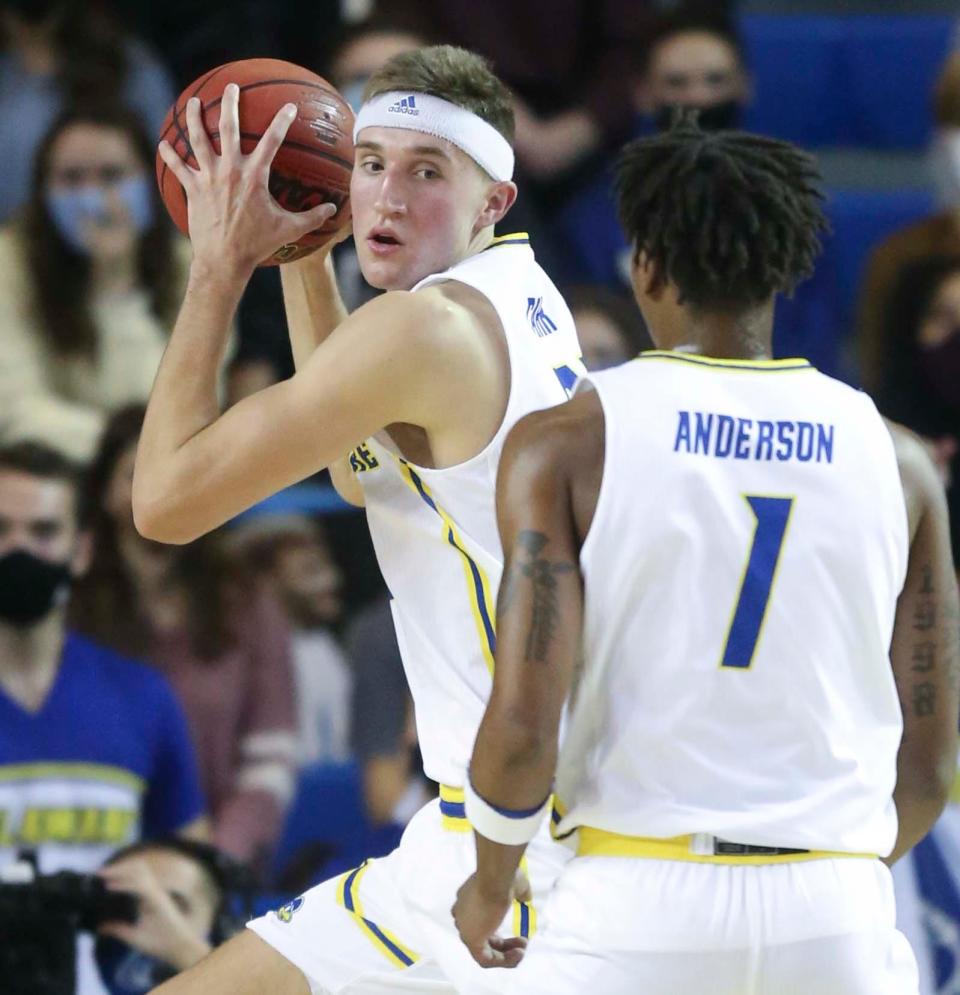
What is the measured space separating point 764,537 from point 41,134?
5.16 meters

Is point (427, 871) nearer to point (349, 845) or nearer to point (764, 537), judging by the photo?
point (764, 537)

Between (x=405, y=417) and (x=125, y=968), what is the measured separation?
2219 mm

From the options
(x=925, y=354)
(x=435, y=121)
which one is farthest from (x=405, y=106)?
(x=925, y=354)

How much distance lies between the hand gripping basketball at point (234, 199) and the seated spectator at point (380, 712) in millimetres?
2637

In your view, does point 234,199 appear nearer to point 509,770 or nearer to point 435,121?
point 435,121

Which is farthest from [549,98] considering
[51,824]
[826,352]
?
[51,824]

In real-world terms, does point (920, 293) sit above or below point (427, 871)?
above

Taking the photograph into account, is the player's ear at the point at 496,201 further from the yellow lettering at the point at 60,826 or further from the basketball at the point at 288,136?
the yellow lettering at the point at 60,826

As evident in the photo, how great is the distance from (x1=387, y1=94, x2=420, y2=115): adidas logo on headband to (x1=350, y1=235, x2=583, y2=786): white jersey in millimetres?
291

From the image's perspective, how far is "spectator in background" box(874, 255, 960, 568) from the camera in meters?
6.59

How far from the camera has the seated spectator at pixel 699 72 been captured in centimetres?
757

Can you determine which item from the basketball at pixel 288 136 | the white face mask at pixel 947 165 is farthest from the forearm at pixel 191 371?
the white face mask at pixel 947 165

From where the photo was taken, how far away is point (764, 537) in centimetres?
285

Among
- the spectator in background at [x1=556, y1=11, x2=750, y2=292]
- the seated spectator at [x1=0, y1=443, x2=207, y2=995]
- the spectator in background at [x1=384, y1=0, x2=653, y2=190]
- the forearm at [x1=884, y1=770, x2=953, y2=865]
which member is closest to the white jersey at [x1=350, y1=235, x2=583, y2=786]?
the forearm at [x1=884, y1=770, x2=953, y2=865]
